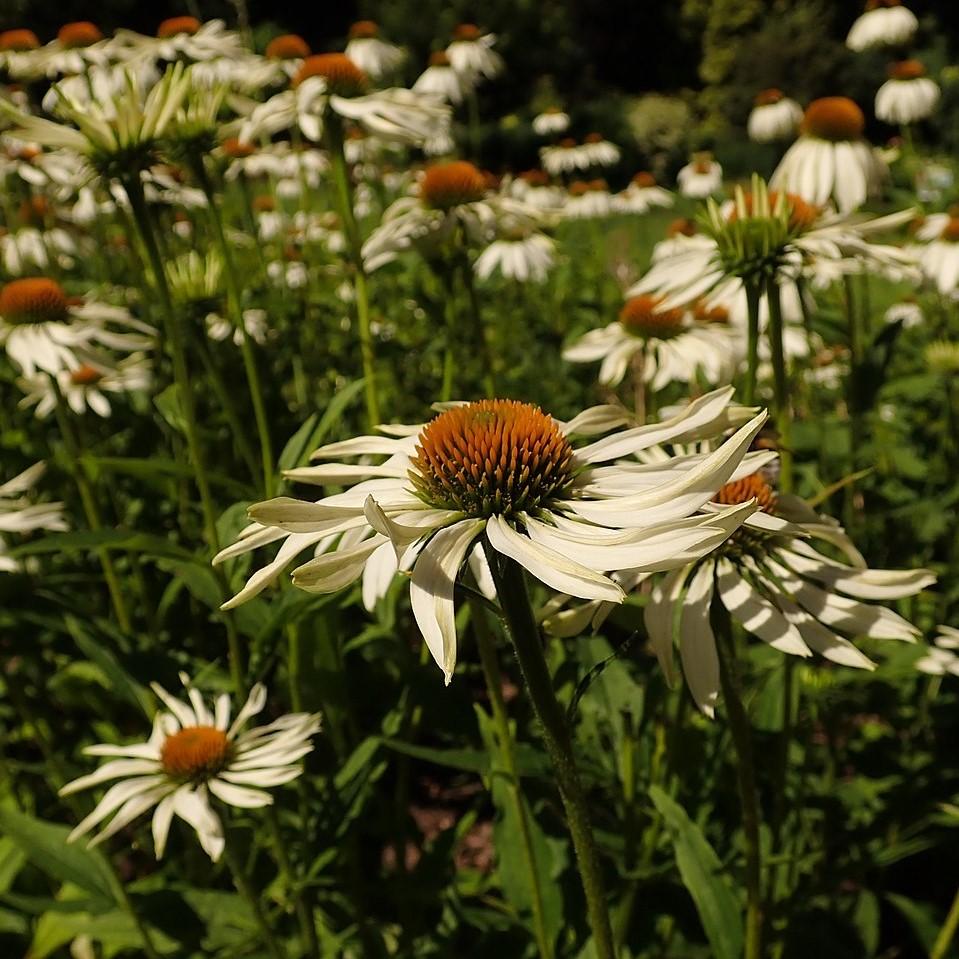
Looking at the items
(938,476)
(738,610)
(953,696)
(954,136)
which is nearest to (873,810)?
(953,696)

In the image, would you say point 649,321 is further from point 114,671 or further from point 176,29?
point 176,29

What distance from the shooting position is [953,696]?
175cm

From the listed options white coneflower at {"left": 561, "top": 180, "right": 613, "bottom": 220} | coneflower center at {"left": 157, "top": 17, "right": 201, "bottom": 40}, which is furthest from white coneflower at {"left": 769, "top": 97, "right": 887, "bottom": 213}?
white coneflower at {"left": 561, "top": 180, "right": 613, "bottom": 220}

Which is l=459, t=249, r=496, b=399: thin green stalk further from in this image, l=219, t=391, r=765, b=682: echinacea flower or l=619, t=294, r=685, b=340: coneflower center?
l=219, t=391, r=765, b=682: echinacea flower

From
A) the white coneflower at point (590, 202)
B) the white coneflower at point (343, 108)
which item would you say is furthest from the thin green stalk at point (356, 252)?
the white coneflower at point (590, 202)

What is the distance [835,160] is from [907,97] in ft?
6.61

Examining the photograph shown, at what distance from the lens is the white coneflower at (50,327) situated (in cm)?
182

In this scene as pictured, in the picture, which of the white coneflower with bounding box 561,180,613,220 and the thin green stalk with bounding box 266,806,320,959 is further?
the white coneflower with bounding box 561,180,613,220

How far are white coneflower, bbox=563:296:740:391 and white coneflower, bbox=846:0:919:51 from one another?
2523mm

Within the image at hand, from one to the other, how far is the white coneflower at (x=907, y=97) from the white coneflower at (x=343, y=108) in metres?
2.35

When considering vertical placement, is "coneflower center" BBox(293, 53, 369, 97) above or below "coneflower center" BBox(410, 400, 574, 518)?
above

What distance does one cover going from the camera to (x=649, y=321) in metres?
1.95

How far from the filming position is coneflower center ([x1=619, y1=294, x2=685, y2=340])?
196cm

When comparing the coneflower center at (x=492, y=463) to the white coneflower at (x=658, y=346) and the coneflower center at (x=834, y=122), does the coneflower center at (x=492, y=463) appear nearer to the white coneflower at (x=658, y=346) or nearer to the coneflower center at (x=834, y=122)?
the white coneflower at (x=658, y=346)
